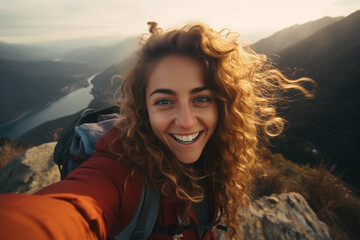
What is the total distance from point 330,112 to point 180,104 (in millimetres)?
32762

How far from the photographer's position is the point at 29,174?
3518 mm

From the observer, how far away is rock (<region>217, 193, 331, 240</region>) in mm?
2295

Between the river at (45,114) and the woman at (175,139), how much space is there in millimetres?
66885

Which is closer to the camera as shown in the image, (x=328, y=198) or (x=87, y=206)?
(x=87, y=206)

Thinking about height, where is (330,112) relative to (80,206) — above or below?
below

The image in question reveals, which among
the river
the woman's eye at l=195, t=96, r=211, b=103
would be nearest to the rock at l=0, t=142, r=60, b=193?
the woman's eye at l=195, t=96, r=211, b=103

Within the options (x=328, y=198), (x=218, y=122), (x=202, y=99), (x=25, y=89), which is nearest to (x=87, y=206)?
(x=202, y=99)

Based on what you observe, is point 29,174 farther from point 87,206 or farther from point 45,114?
point 45,114

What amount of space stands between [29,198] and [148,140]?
2.69 ft

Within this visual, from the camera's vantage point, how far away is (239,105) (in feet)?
5.19

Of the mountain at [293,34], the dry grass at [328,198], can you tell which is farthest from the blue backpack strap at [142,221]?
the mountain at [293,34]

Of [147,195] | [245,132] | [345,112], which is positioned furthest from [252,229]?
[345,112]

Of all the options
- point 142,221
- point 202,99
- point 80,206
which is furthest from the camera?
point 202,99

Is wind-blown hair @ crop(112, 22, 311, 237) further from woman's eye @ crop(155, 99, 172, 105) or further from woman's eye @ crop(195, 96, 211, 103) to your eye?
woman's eye @ crop(155, 99, 172, 105)
